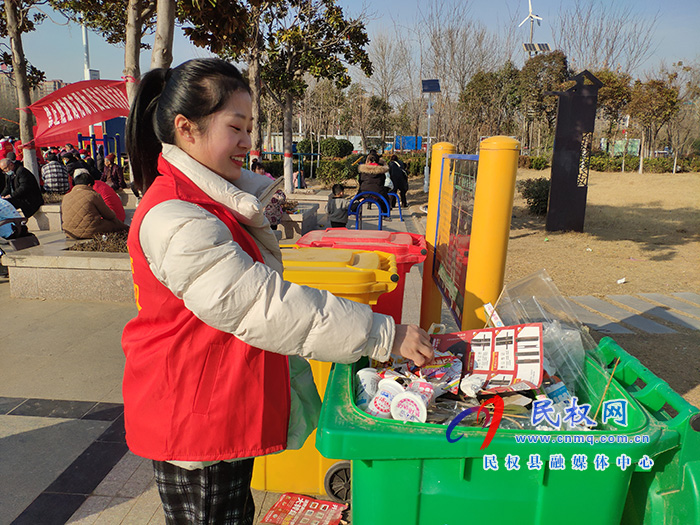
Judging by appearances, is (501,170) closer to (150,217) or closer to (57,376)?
(150,217)

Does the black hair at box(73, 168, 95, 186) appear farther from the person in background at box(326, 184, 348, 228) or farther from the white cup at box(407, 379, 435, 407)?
the white cup at box(407, 379, 435, 407)

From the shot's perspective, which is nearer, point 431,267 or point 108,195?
point 431,267

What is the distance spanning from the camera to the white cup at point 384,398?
138 centimetres

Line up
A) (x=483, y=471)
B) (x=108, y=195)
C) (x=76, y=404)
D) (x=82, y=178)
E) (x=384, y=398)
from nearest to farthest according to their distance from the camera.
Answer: (x=483, y=471)
(x=384, y=398)
(x=76, y=404)
(x=82, y=178)
(x=108, y=195)

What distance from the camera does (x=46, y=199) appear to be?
39.5ft

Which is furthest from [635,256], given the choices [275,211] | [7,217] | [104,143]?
[104,143]

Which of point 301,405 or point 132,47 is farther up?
point 132,47

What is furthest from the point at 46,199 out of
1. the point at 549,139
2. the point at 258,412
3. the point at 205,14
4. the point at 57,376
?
the point at 549,139

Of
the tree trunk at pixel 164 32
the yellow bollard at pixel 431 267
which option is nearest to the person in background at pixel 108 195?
the tree trunk at pixel 164 32

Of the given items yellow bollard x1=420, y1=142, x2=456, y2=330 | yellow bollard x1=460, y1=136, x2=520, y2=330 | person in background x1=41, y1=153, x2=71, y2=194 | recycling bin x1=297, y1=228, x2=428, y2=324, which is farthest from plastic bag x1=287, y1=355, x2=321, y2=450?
person in background x1=41, y1=153, x2=71, y2=194

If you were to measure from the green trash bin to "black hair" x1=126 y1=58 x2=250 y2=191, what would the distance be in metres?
0.86

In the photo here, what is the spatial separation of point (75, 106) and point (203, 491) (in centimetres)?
904

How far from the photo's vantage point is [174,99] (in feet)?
4.46

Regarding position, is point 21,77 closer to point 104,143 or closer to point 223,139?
point 104,143
